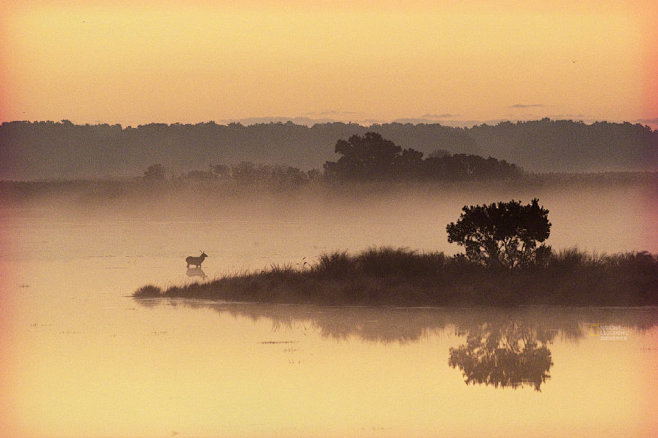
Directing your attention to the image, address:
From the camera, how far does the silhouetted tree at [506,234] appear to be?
1366 inches

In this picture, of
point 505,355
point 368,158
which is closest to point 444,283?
point 505,355

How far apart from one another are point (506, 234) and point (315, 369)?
13420mm

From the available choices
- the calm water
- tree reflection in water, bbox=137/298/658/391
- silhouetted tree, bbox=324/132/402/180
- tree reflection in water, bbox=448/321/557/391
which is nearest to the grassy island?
tree reflection in water, bbox=137/298/658/391

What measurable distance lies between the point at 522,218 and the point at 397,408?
1665cm

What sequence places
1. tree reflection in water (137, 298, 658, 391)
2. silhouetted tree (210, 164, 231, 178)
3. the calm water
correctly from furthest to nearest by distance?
silhouetted tree (210, 164, 231, 178)
tree reflection in water (137, 298, 658, 391)
the calm water

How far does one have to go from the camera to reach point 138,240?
244ft

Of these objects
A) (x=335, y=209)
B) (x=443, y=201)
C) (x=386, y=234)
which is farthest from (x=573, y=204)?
(x=386, y=234)

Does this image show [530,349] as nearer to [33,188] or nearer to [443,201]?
[443,201]

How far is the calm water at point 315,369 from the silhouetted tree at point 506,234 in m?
3.12

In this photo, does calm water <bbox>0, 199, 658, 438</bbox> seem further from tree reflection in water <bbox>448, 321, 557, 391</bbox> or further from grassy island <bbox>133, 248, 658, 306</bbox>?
grassy island <bbox>133, 248, 658, 306</bbox>

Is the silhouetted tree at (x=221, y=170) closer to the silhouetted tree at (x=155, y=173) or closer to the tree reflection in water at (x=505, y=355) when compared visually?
the silhouetted tree at (x=155, y=173)

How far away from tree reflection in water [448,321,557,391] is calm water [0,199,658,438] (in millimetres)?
50

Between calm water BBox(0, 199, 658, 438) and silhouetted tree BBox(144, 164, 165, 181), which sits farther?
silhouetted tree BBox(144, 164, 165, 181)

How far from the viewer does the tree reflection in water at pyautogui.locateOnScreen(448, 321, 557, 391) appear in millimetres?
22352
